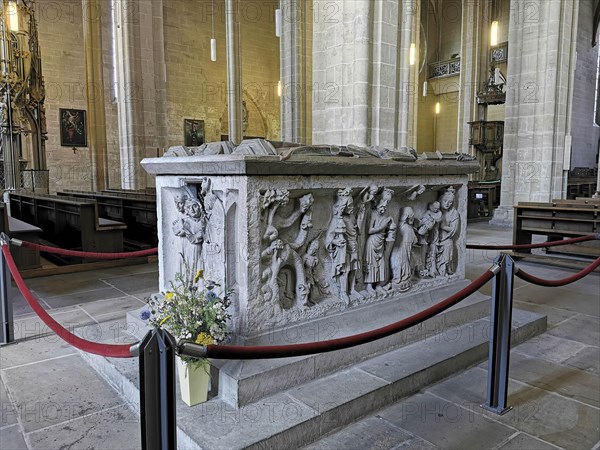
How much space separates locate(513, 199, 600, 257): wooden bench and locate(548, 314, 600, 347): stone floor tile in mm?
2804

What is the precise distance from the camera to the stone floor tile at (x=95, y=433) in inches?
96.4

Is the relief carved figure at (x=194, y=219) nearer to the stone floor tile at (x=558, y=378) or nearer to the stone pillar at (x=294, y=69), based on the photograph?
the stone floor tile at (x=558, y=378)

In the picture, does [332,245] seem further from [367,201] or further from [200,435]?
[200,435]

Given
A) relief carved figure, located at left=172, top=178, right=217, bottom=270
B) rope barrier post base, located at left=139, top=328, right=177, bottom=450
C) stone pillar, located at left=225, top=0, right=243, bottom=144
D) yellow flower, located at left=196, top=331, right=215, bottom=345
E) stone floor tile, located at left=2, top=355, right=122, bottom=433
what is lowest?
stone floor tile, located at left=2, top=355, right=122, bottom=433

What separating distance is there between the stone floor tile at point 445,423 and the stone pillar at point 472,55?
15.2m

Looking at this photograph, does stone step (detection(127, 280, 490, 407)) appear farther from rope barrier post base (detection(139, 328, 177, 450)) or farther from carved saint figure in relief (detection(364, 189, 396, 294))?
rope barrier post base (detection(139, 328, 177, 450))

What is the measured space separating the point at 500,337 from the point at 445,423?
58 centimetres

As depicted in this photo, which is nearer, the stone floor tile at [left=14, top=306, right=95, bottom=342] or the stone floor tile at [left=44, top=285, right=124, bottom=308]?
the stone floor tile at [left=14, top=306, right=95, bottom=342]

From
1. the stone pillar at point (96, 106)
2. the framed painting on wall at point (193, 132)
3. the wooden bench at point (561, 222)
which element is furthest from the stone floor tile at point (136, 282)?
the framed painting on wall at point (193, 132)

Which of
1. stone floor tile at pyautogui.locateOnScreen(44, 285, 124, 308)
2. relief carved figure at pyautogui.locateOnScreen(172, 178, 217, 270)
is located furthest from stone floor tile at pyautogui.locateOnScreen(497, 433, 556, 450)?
stone floor tile at pyautogui.locateOnScreen(44, 285, 124, 308)

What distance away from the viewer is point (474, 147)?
17219mm

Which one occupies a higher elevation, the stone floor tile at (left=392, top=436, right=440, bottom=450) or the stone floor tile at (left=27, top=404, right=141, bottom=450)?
the stone floor tile at (left=27, top=404, right=141, bottom=450)

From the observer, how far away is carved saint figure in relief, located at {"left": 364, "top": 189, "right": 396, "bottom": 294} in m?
3.47

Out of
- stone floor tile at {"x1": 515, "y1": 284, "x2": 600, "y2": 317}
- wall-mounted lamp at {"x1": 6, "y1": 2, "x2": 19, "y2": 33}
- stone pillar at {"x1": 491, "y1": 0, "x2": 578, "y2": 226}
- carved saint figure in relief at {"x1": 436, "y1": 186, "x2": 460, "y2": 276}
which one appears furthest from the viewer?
wall-mounted lamp at {"x1": 6, "y1": 2, "x2": 19, "y2": 33}
